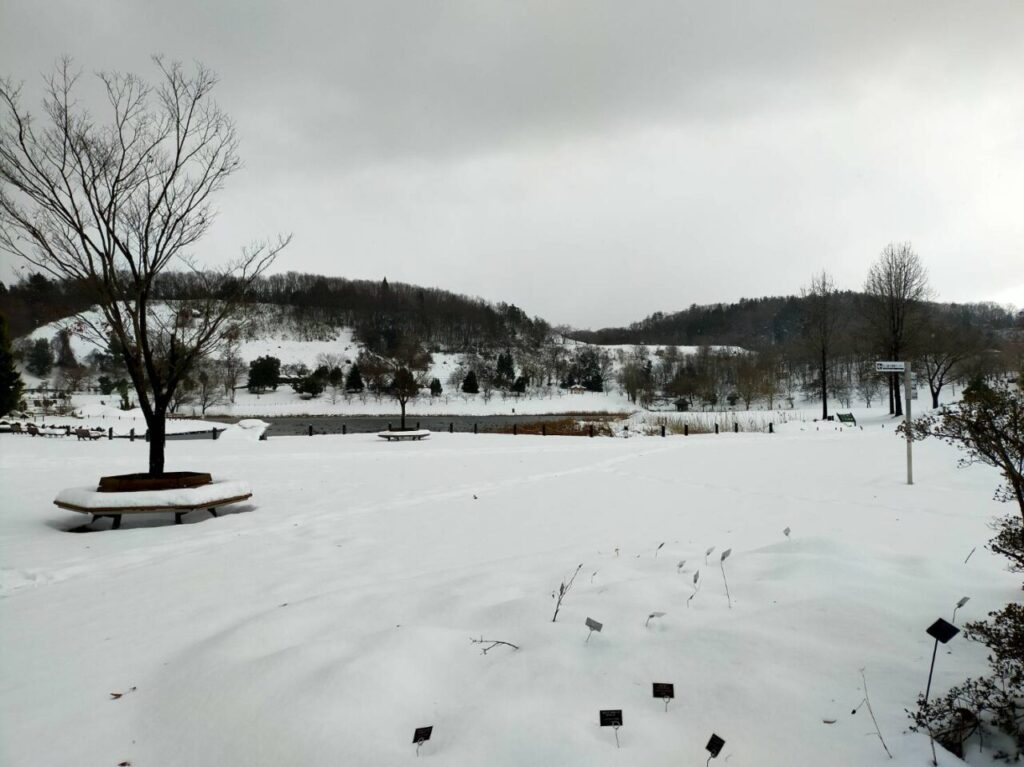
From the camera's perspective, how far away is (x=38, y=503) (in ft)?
27.1

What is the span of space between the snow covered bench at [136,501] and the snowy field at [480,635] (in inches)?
11.5

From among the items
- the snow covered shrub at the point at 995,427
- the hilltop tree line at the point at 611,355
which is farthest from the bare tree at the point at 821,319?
the snow covered shrub at the point at 995,427

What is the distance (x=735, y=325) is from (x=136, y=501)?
513ft

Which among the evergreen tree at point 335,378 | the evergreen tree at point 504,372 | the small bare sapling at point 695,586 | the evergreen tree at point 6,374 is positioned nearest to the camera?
the small bare sapling at point 695,586

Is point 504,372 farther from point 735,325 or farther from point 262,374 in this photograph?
point 735,325

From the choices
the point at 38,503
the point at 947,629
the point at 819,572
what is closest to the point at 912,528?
the point at 819,572

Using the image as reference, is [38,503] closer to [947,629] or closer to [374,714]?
[374,714]

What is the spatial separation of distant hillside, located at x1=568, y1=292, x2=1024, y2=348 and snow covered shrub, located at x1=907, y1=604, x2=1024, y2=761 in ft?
373

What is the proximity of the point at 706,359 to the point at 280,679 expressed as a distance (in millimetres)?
79313

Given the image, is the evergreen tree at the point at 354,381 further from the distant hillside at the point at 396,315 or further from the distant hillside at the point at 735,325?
the distant hillside at the point at 735,325

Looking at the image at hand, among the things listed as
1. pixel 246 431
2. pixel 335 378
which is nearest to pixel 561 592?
pixel 246 431

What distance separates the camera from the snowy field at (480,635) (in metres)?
2.10

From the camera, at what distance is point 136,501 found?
22.0 feet

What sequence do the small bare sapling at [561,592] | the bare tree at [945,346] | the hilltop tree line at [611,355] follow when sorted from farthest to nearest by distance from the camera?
the bare tree at [945,346] → the hilltop tree line at [611,355] → the small bare sapling at [561,592]
